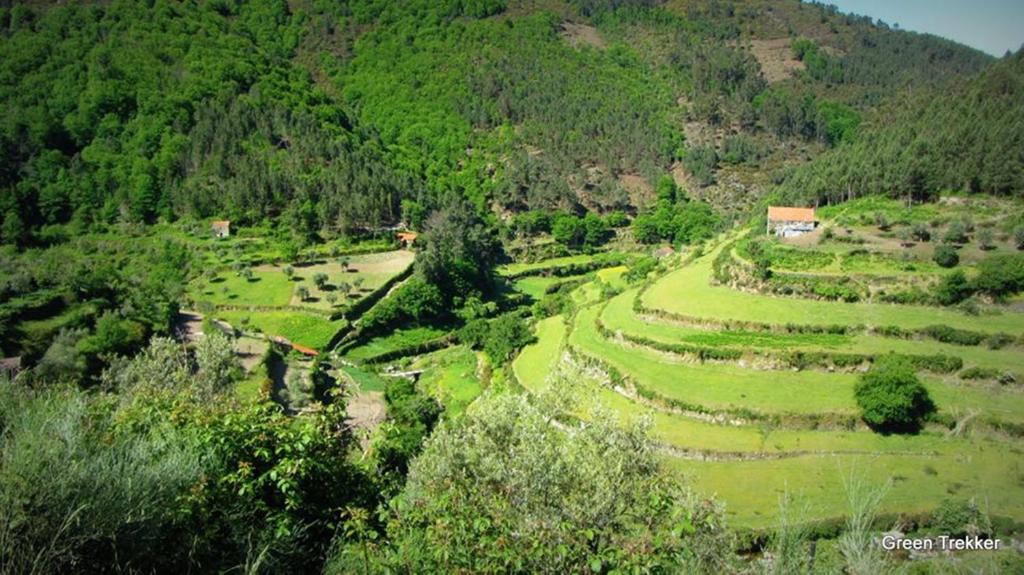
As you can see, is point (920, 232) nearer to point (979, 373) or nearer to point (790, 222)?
point (790, 222)

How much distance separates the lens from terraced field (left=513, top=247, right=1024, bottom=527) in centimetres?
2794

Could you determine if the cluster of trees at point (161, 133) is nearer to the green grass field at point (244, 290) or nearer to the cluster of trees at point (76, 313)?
the green grass field at point (244, 290)

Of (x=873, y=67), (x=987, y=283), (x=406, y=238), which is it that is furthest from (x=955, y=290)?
(x=873, y=67)

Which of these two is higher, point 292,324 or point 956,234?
point 956,234

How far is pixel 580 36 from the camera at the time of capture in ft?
635

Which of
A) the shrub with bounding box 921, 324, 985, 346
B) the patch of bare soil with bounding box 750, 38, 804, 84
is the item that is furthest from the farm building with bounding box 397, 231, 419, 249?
the patch of bare soil with bounding box 750, 38, 804, 84

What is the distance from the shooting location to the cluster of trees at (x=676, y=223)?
349ft

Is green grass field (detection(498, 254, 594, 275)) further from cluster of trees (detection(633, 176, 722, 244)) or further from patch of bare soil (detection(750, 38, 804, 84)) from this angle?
patch of bare soil (detection(750, 38, 804, 84))

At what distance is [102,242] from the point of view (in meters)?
79.6

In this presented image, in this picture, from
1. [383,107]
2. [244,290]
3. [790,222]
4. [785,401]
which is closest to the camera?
[785,401]

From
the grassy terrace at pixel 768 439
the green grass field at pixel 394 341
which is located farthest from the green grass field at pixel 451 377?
the grassy terrace at pixel 768 439

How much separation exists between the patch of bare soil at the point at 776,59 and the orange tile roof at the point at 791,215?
125 metres

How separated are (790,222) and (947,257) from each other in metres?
19.7

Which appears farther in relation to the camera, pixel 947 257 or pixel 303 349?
pixel 303 349
